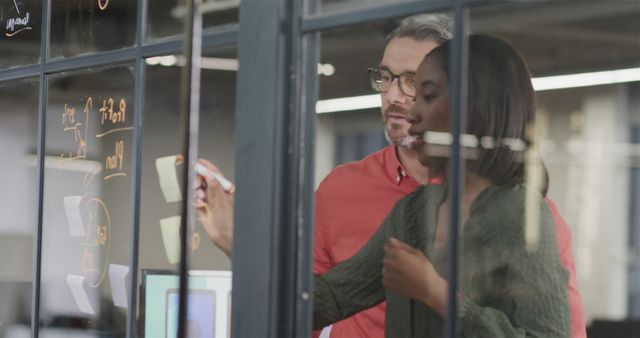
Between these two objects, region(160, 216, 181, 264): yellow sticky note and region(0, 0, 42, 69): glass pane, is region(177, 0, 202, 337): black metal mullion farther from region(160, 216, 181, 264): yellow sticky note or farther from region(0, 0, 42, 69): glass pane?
region(0, 0, 42, 69): glass pane

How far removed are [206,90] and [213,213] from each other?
0.33m

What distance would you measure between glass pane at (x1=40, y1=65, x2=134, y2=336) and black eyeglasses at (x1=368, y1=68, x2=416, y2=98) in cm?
86

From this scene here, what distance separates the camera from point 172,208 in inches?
137

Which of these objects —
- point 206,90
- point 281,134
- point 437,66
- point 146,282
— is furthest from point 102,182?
point 437,66

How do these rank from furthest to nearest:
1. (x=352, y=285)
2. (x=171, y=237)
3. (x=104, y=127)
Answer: (x=104, y=127) < (x=171, y=237) < (x=352, y=285)

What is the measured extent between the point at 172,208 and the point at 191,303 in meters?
0.30

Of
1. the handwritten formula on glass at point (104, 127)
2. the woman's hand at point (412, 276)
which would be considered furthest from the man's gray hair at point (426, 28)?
the handwritten formula on glass at point (104, 127)

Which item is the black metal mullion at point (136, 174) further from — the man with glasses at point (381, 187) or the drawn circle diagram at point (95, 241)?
the man with glasses at point (381, 187)

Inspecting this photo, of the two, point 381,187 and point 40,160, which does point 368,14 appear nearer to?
point 381,187

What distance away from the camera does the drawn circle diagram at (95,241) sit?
3.71m

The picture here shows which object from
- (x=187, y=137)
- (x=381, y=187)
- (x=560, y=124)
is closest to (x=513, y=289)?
(x=381, y=187)

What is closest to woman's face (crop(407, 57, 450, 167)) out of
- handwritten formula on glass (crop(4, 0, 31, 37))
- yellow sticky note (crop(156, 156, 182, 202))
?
yellow sticky note (crop(156, 156, 182, 202))

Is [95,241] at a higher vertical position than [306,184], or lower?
lower

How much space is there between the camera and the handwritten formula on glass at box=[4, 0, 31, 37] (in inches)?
162
